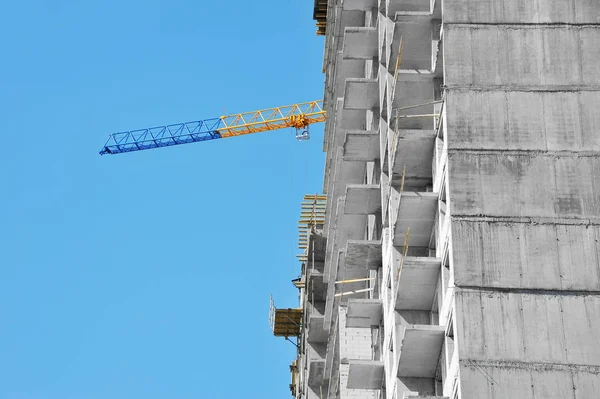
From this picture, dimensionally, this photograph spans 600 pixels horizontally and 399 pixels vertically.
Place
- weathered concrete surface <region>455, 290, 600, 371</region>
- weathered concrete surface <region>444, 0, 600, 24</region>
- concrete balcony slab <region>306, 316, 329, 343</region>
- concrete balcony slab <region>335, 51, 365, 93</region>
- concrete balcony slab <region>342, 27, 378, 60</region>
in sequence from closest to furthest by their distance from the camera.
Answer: weathered concrete surface <region>455, 290, 600, 371</region> → weathered concrete surface <region>444, 0, 600, 24</region> → concrete balcony slab <region>342, 27, 378, 60</region> → concrete balcony slab <region>335, 51, 365, 93</region> → concrete balcony slab <region>306, 316, 329, 343</region>

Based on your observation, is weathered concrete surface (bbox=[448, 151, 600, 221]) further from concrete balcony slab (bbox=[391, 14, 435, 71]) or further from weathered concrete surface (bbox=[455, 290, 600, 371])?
concrete balcony slab (bbox=[391, 14, 435, 71])

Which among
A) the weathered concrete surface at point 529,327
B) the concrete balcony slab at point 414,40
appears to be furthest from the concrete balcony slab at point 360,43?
the weathered concrete surface at point 529,327

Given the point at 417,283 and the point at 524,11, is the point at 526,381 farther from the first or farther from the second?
the point at 524,11

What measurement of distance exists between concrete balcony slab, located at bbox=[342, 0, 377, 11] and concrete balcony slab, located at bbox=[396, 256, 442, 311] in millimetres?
18105

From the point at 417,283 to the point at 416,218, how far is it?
236 cm

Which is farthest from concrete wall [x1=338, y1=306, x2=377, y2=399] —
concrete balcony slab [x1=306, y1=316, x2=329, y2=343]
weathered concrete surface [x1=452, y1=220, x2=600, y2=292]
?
weathered concrete surface [x1=452, y1=220, x2=600, y2=292]

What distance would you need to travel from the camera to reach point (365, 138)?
57.4 meters

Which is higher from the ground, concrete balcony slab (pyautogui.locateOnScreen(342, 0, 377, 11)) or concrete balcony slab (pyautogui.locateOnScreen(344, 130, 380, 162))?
concrete balcony slab (pyautogui.locateOnScreen(342, 0, 377, 11))

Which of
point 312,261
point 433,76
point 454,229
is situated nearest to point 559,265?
point 454,229

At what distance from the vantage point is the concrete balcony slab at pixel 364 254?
181ft

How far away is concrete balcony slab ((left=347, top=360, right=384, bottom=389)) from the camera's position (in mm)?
51750

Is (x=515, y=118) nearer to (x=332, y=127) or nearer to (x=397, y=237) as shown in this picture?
(x=397, y=237)

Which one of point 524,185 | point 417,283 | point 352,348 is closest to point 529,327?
point 524,185

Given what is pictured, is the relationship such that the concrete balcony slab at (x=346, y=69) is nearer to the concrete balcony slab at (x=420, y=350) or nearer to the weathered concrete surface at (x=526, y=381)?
the concrete balcony slab at (x=420, y=350)
